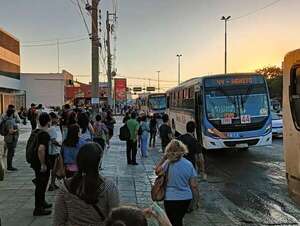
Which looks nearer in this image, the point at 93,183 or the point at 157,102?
the point at 93,183

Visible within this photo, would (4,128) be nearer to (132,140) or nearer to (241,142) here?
(132,140)

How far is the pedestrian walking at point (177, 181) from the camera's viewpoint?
6.34 m

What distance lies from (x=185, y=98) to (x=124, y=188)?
523 inches

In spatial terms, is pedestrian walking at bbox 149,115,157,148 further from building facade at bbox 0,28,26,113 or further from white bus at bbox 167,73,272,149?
building facade at bbox 0,28,26,113

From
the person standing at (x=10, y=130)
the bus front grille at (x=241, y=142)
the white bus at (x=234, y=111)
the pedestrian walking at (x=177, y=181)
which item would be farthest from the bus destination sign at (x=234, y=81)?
the pedestrian walking at (x=177, y=181)

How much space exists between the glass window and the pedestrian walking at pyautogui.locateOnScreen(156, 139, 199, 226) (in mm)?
2436

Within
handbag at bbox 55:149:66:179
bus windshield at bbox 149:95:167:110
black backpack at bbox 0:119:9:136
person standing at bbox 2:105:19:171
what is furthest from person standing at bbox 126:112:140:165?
bus windshield at bbox 149:95:167:110

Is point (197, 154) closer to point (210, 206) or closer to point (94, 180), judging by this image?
point (210, 206)

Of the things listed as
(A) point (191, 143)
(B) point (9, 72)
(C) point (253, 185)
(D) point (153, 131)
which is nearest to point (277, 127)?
(D) point (153, 131)

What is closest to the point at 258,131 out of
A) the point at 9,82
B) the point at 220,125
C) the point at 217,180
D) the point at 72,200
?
the point at 220,125

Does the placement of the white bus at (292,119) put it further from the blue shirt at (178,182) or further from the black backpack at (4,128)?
the black backpack at (4,128)

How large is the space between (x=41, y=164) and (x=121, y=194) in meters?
2.93

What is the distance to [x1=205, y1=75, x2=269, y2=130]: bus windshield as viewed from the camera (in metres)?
18.9

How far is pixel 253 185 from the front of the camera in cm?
1336
